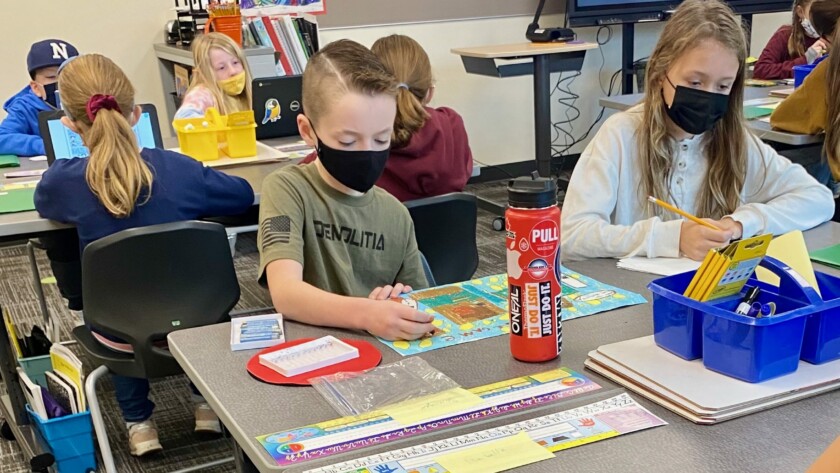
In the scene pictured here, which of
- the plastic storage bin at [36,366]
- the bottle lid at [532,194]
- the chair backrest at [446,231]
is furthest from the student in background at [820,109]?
the plastic storage bin at [36,366]

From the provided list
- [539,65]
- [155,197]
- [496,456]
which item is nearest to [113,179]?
[155,197]

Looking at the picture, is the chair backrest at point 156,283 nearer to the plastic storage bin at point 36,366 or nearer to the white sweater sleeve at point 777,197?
the plastic storage bin at point 36,366

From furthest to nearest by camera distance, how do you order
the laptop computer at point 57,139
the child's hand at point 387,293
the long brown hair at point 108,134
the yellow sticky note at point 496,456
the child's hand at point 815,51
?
the child's hand at point 815,51 < the laptop computer at point 57,139 < the long brown hair at point 108,134 < the child's hand at point 387,293 < the yellow sticky note at point 496,456

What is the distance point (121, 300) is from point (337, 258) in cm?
61

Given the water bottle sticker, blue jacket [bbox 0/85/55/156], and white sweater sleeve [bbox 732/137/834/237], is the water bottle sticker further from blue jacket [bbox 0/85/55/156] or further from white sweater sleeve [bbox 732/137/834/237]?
blue jacket [bbox 0/85/55/156]

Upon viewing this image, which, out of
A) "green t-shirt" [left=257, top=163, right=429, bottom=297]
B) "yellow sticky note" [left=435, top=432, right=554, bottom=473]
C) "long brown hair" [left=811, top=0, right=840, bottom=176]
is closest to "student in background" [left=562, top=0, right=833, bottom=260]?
"green t-shirt" [left=257, top=163, right=429, bottom=297]

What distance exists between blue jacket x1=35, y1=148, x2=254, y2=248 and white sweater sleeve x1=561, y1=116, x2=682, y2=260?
914 mm

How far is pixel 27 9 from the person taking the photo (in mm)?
4422

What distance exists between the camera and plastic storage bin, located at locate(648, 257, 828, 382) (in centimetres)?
98

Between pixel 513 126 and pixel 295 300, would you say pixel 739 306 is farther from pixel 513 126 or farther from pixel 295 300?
pixel 513 126

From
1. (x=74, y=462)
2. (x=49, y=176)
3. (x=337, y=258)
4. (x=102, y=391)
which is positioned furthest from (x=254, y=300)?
(x=337, y=258)

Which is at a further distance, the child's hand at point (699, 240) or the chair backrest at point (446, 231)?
the chair backrest at point (446, 231)

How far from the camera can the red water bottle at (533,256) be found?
1036mm

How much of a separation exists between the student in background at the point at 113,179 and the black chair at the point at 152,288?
0.37ft
